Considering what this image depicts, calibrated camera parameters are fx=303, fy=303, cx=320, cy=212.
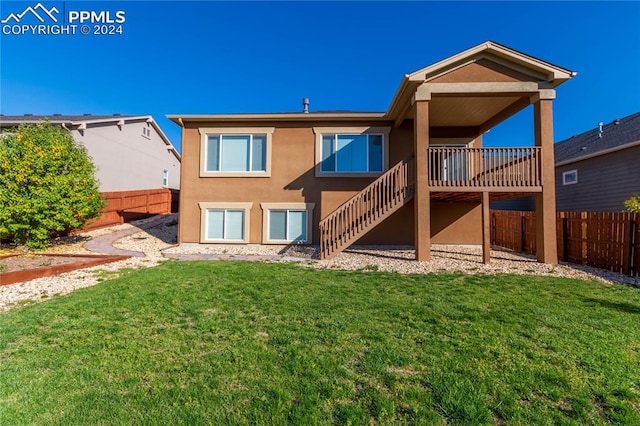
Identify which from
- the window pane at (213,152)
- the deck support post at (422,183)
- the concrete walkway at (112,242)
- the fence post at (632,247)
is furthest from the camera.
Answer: the window pane at (213,152)

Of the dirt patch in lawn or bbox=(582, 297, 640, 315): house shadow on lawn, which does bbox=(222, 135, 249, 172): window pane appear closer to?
the dirt patch in lawn

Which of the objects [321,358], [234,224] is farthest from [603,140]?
[321,358]

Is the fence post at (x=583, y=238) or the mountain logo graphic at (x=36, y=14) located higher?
the mountain logo graphic at (x=36, y=14)

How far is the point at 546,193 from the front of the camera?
8531 millimetres

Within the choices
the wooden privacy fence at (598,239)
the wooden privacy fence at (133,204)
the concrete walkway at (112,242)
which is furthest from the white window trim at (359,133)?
the wooden privacy fence at (133,204)

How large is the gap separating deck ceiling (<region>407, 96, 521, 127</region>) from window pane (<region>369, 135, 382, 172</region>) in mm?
1550

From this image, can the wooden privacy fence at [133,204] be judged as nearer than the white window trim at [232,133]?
No

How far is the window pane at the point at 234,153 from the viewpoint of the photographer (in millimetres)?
11867

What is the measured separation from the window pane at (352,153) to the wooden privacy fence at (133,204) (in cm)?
1002

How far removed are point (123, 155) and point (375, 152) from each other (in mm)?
15809

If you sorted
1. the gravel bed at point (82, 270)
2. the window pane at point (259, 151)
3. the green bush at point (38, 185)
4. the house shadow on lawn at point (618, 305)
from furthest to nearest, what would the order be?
1. the window pane at point (259, 151)
2. the green bush at point (38, 185)
3. the gravel bed at point (82, 270)
4. the house shadow on lawn at point (618, 305)

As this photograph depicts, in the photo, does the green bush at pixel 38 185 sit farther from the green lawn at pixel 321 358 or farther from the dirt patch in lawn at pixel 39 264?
the green lawn at pixel 321 358

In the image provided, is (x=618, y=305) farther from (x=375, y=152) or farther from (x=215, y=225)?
(x=215, y=225)

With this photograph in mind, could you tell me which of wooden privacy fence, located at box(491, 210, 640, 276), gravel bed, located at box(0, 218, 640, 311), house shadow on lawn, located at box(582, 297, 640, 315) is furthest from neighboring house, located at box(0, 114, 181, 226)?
wooden privacy fence, located at box(491, 210, 640, 276)
